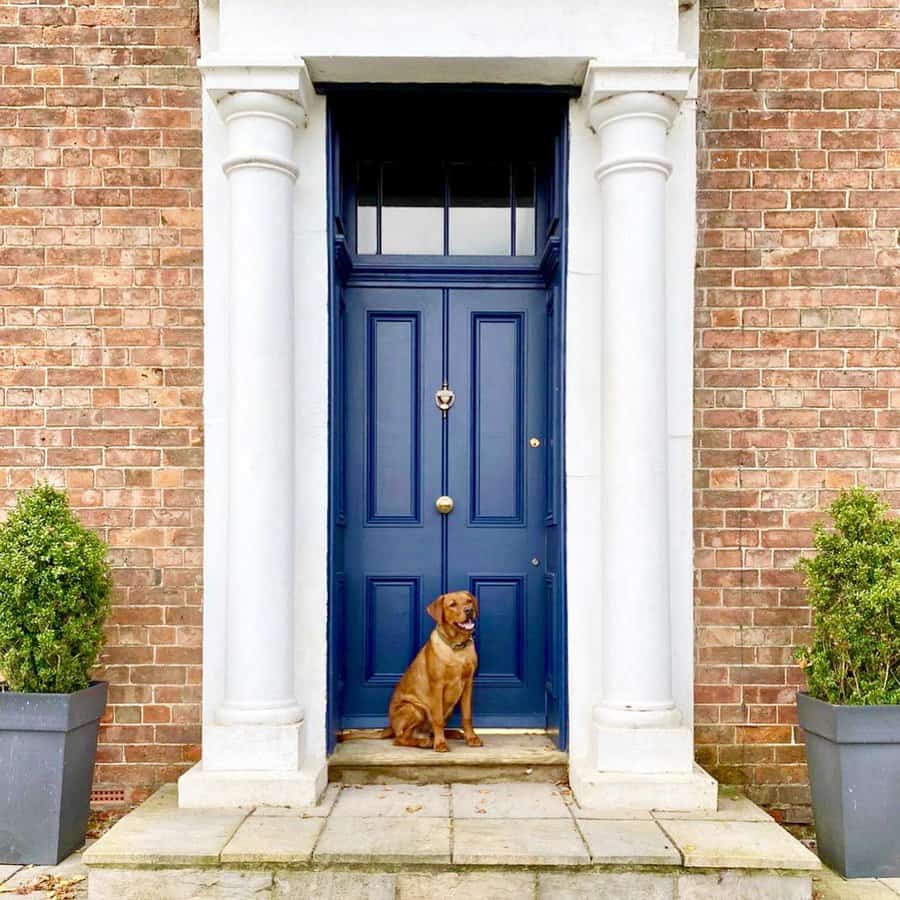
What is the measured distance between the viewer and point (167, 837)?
12.9 feet

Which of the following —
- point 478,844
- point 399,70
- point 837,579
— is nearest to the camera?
point 478,844

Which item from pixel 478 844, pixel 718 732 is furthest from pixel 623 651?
pixel 478 844

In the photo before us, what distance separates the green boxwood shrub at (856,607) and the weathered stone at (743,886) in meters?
0.85

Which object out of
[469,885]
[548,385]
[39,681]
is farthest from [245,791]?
[548,385]

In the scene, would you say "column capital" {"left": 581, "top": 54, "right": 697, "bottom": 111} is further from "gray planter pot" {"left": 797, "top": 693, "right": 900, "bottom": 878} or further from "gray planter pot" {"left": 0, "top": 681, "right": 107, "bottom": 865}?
"gray planter pot" {"left": 0, "top": 681, "right": 107, "bottom": 865}

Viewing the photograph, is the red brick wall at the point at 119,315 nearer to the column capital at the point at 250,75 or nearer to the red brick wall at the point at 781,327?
the column capital at the point at 250,75

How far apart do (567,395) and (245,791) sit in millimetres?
2282

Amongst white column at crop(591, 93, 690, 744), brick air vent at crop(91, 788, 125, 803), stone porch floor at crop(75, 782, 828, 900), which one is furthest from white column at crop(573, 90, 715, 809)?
brick air vent at crop(91, 788, 125, 803)

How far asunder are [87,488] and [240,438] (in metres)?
0.92

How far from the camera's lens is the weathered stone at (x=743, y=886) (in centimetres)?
370

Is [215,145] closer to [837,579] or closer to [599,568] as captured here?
[599,568]

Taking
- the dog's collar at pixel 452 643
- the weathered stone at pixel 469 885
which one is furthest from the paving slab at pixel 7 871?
the dog's collar at pixel 452 643

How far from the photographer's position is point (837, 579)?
4.29 meters

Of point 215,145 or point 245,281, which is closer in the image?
point 245,281
